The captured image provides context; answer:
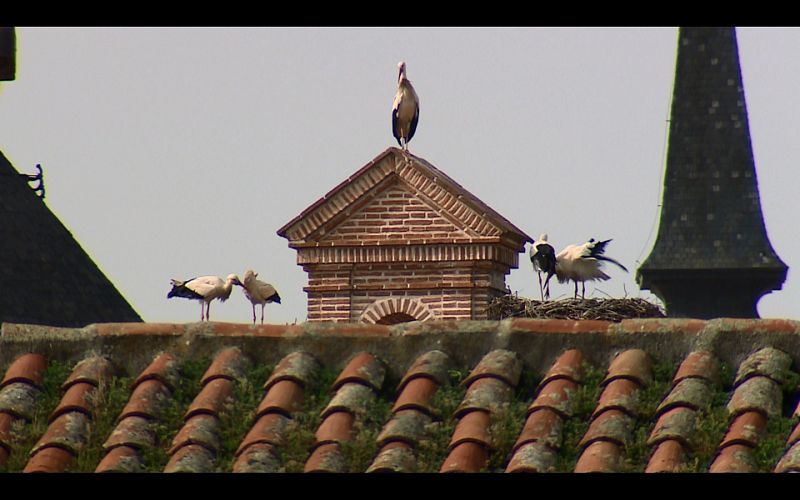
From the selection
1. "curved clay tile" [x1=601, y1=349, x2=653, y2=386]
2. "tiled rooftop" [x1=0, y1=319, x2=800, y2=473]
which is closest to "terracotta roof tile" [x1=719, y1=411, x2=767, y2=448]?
"tiled rooftop" [x1=0, y1=319, x2=800, y2=473]

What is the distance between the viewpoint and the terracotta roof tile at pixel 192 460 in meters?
8.04

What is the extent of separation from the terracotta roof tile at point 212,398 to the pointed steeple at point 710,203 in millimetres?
30849

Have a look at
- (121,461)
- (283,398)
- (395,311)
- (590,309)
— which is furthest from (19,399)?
(395,311)

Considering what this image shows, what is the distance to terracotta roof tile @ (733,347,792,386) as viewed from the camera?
812cm

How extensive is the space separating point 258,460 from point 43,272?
50.0 feet

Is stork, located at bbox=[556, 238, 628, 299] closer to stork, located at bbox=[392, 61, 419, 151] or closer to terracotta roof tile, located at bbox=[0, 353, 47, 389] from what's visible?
stork, located at bbox=[392, 61, 419, 151]

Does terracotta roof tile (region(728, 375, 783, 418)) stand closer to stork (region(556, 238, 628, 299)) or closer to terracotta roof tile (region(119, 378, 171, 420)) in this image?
terracotta roof tile (region(119, 378, 171, 420))

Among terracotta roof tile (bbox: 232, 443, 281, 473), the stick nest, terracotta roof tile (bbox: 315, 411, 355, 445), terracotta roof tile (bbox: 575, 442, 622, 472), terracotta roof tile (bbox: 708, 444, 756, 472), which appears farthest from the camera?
the stick nest

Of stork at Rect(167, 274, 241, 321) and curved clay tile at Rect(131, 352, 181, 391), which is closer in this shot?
curved clay tile at Rect(131, 352, 181, 391)

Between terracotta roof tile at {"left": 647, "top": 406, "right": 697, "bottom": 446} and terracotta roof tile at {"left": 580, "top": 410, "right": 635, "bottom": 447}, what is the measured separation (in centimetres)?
9

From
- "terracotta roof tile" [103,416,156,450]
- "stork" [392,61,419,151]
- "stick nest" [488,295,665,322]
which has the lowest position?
"terracotta roof tile" [103,416,156,450]

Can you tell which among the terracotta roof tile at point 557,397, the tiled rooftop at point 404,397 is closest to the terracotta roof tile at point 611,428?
the tiled rooftop at point 404,397

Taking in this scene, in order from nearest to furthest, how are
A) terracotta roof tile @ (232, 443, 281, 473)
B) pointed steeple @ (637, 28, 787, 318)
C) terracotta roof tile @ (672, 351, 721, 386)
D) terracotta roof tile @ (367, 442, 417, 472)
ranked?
1. terracotta roof tile @ (367, 442, 417, 472)
2. terracotta roof tile @ (232, 443, 281, 473)
3. terracotta roof tile @ (672, 351, 721, 386)
4. pointed steeple @ (637, 28, 787, 318)

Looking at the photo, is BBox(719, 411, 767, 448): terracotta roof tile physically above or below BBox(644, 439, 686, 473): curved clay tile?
above
